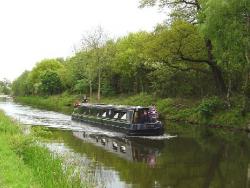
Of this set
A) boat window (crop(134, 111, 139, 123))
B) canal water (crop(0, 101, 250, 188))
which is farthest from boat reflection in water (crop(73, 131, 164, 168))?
boat window (crop(134, 111, 139, 123))

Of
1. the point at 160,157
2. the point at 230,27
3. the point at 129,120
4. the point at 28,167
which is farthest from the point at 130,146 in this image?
the point at 28,167

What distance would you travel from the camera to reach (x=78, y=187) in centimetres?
1338

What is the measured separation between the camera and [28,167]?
1496 cm

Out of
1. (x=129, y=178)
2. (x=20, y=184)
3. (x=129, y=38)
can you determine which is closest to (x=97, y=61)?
(x=129, y=38)

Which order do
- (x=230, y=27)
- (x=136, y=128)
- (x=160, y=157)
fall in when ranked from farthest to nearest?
(x=230, y=27) < (x=136, y=128) < (x=160, y=157)

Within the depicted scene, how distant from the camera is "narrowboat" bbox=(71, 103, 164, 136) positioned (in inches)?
1264

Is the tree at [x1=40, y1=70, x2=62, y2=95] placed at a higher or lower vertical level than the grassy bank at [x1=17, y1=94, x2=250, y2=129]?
higher

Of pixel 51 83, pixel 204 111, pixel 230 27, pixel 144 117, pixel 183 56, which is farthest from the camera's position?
pixel 51 83

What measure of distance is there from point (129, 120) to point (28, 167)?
18240mm

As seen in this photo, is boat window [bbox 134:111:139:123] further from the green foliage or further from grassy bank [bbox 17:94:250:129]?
the green foliage

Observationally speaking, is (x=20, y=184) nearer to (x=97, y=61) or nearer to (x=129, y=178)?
(x=129, y=178)

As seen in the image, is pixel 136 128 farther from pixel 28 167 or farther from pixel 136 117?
pixel 28 167

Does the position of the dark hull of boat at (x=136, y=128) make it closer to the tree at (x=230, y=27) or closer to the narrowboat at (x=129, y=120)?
the narrowboat at (x=129, y=120)

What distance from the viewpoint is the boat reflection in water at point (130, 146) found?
75.7 ft
